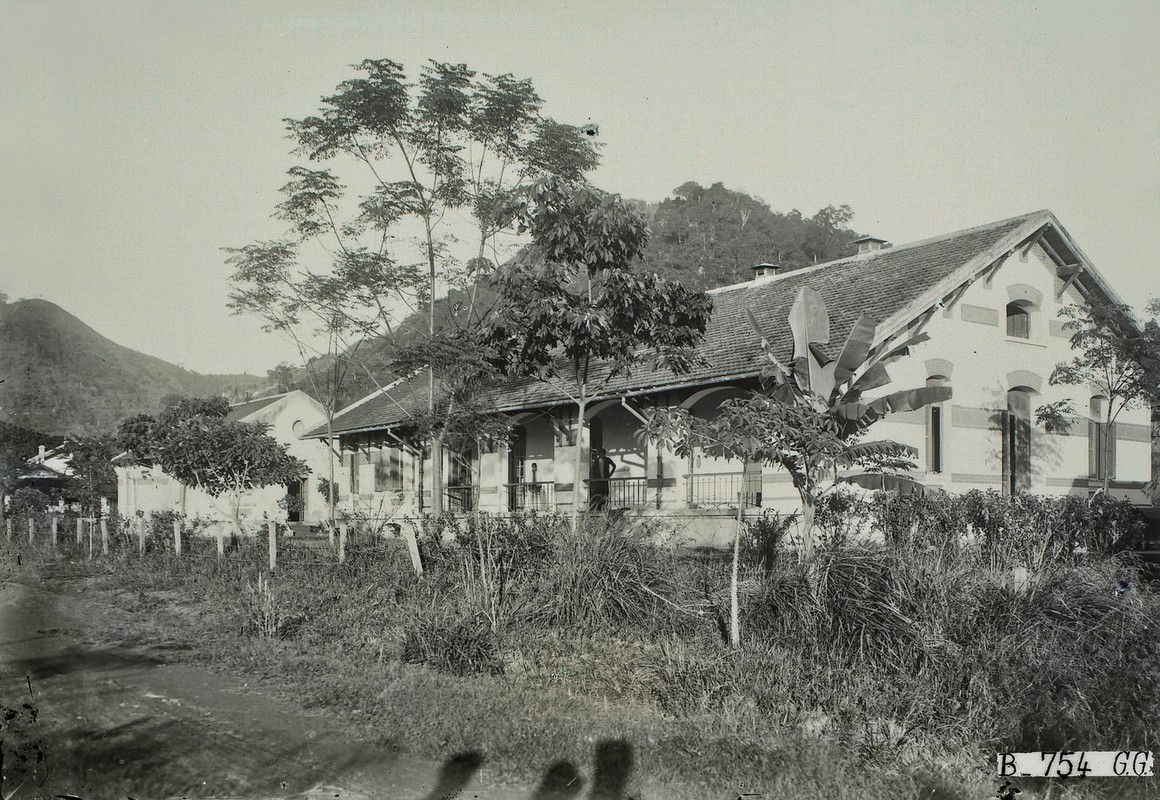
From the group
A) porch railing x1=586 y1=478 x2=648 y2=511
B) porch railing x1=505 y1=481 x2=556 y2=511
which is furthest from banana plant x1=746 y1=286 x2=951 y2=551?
porch railing x1=505 y1=481 x2=556 y2=511

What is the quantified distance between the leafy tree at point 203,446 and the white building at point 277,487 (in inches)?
242

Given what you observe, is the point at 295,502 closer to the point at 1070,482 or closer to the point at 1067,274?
the point at 1070,482

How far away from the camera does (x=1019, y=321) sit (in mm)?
17312

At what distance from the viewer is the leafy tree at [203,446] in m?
15.8

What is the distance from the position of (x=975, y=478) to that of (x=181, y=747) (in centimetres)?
1399

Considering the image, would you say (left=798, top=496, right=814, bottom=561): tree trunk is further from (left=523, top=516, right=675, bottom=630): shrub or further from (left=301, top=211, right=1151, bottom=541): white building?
(left=301, top=211, right=1151, bottom=541): white building

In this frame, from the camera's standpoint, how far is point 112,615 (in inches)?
420

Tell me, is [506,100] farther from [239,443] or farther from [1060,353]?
[1060,353]

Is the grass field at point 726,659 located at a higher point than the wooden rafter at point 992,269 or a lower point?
lower

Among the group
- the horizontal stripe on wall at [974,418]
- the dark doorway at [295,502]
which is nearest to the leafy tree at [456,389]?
the horizontal stripe on wall at [974,418]

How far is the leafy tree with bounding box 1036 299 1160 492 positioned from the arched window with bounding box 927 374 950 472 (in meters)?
2.18

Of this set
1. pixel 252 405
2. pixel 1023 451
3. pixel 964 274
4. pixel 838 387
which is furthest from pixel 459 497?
pixel 838 387

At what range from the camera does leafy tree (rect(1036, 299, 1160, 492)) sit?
579 inches

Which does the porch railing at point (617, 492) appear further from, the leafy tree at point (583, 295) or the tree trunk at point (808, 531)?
the tree trunk at point (808, 531)
